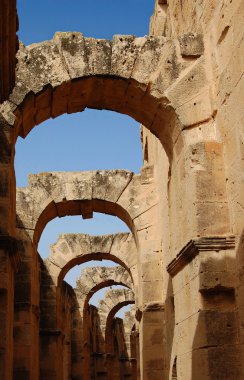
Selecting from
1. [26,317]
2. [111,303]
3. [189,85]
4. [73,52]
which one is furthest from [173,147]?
[111,303]

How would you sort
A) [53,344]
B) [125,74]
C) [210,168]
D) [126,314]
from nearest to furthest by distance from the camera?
[210,168]
[125,74]
[53,344]
[126,314]

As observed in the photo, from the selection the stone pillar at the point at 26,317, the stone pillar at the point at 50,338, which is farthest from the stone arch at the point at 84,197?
the stone pillar at the point at 50,338

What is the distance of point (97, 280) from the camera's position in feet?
63.7

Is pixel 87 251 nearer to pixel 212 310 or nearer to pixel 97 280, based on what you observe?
pixel 97 280

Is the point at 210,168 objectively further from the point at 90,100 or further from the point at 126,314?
the point at 126,314


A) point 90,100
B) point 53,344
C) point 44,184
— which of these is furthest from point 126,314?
point 90,100

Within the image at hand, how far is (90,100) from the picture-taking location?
305 inches

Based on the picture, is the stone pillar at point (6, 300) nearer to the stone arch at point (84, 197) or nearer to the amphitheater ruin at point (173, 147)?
the amphitheater ruin at point (173, 147)

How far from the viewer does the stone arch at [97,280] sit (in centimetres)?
1909

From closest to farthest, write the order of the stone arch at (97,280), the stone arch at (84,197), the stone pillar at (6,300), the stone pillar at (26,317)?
the stone pillar at (6,300), the stone pillar at (26,317), the stone arch at (84,197), the stone arch at (97,280)

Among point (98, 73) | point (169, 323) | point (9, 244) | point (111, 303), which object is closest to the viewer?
point (9, 244)

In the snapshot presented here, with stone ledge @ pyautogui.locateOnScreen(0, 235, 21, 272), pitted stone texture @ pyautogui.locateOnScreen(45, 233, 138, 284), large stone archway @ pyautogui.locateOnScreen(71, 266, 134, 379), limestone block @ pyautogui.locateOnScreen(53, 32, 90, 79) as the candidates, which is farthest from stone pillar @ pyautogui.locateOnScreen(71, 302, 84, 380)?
limestone block @ pyautogui.locateOnScreen(53, 32, 90, 79)

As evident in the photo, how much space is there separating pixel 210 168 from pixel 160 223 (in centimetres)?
452

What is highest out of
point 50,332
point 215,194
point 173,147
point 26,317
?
point 173,147
